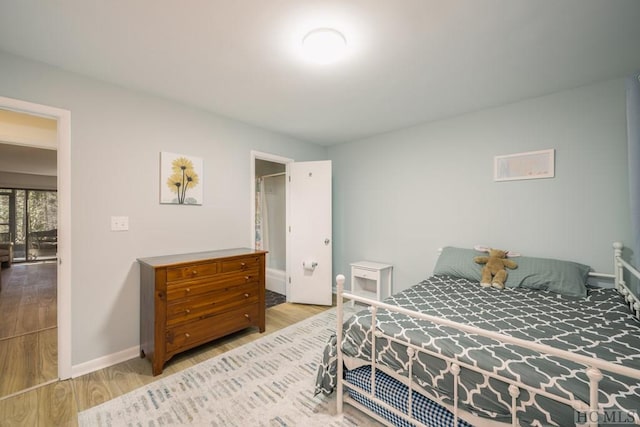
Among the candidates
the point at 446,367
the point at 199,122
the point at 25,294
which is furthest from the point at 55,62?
the point at 25,294

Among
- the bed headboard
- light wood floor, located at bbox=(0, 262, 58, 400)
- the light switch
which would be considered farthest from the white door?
the bed headboard

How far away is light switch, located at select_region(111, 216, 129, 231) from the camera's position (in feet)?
7.39

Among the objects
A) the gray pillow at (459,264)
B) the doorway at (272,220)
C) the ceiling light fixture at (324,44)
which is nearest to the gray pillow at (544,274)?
the gray pillow at (459,264)

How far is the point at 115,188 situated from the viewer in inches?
89.3

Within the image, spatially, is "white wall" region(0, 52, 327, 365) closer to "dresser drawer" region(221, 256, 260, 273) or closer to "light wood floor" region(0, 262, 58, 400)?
"light wood floor" region(0, 262, 58, 400)

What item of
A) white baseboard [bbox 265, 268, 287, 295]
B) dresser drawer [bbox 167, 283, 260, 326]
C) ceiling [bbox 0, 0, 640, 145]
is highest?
ceiling [bbox 0, 0, 640, 145]

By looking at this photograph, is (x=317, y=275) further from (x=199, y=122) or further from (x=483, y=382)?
(x=483, y=382)

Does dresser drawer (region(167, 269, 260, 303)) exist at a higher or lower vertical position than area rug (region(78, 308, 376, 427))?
higher

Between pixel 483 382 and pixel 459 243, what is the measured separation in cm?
214

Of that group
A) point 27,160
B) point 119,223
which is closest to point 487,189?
point 119,223

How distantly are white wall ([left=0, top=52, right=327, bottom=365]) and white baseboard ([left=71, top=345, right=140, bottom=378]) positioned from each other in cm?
4

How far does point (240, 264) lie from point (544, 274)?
279 cm

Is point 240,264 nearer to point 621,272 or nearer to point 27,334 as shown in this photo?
point 27,334

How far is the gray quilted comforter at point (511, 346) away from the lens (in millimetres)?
1021
